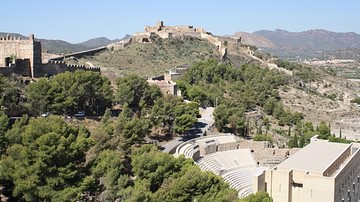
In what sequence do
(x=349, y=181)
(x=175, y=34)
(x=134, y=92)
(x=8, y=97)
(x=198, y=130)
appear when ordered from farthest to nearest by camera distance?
(x=175, y=34) → (x=198, y=130) → (x=134, y=92) → (x=8, y=97) → (x=349, y=181)

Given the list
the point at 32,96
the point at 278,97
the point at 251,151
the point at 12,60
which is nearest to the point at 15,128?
the point at 32,96

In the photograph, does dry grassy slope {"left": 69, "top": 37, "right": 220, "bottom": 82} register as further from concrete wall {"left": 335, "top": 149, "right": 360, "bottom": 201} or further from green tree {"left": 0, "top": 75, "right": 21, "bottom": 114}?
concrete wall {"left": 335, "top": 149, "right": 360, "bottom": 201}

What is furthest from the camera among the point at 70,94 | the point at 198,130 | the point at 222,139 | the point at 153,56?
the point at 153,56

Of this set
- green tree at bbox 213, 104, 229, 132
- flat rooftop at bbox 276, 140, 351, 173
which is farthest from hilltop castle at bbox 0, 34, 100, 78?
flat rooftop at bbox 276, 140, 351, 173

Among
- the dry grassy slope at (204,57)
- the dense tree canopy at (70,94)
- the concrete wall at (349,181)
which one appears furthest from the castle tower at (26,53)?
the concrete wall at (349,181)

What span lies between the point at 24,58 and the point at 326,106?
42.4m

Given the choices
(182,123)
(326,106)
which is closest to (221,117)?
(182,123)

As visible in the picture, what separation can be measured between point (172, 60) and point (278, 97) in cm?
1553

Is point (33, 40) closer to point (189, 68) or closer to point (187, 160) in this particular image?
point (187, 160)

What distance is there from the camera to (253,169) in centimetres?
3462

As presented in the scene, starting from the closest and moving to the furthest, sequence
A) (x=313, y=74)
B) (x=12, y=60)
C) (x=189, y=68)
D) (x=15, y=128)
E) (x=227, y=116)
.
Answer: (x=15, y=128) → (x=12, y=60) → (x=227, y=116) → (x=189, y=68) → (x=313, y=74)

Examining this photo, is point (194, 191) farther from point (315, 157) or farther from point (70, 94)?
point (70, 94)

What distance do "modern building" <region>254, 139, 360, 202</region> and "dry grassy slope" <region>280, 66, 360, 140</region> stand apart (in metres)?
26.0

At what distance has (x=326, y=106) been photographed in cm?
6550
